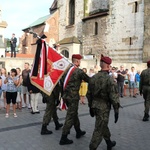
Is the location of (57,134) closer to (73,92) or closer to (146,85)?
(73,92)

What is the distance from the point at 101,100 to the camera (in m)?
4.86

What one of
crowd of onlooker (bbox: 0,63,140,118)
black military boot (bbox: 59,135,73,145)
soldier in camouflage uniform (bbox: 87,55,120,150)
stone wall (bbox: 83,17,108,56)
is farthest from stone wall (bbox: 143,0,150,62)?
soldier in camouflage uniform (bbox: 87,55,120,150)

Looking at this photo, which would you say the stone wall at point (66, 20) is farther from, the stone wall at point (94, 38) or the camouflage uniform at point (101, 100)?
the camouflage uniform at point (101, 100)

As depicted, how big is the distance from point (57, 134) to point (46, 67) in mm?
1759

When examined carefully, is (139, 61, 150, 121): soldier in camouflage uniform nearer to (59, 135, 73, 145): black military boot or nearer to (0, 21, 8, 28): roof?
(59, 135, 73, 145): black military boot

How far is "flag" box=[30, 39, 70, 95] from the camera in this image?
627 centimetres

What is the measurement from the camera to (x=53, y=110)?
6.59 m

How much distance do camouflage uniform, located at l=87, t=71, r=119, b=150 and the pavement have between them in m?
0.72

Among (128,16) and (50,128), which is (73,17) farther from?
(50,128)

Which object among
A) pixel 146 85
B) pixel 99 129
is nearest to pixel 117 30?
pixel 146 85

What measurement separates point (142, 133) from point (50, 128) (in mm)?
2522

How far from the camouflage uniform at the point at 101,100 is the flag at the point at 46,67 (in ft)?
5.13

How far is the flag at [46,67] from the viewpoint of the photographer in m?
6.27

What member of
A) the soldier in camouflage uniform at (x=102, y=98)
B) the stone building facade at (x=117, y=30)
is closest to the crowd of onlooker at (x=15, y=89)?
the soldier in camouflage uniform at (x=102, y=98)
